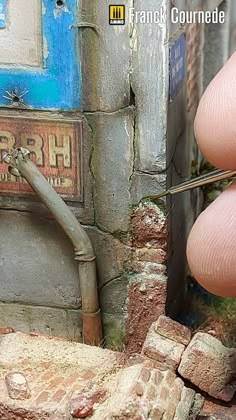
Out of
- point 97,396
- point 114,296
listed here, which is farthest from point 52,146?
point 97,396

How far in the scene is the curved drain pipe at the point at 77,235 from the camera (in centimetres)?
261

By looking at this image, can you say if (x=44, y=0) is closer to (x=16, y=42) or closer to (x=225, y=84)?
(x=16, y=42)

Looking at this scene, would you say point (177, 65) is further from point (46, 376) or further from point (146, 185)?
point (46, 376)

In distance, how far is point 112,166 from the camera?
8.63 feet

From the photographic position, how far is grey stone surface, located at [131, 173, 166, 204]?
2619 mm

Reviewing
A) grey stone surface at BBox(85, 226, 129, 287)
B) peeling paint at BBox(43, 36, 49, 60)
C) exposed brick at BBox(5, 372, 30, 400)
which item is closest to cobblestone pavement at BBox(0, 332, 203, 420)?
exposed brick at BBox(5, 372, 30, 400)

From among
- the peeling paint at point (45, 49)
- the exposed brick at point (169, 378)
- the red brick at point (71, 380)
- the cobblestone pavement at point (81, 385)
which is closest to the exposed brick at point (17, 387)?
the cobblestone pavement at point (81, 385)

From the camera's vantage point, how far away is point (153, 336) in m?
2.66

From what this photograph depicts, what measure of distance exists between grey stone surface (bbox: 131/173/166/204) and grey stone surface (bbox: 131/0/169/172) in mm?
25

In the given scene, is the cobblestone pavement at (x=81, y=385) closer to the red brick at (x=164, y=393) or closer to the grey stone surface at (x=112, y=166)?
the red brick at (x=164, y=393)

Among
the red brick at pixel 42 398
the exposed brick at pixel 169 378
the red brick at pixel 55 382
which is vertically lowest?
the red brick at pixel 42 398

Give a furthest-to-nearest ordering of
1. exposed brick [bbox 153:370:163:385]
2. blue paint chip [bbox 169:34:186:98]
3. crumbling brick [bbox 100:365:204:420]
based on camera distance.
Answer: blue paint chip [bbox 169:34:186:98] → exposed brick [bbox 153:370:163:385] → crumbling brick [bbox 100:365:204:420]

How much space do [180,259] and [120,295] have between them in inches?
Result: 11.1

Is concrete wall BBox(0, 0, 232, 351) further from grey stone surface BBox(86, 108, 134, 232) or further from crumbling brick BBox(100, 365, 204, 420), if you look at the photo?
crumbling brick BBox(100, 365, 204, 420)
